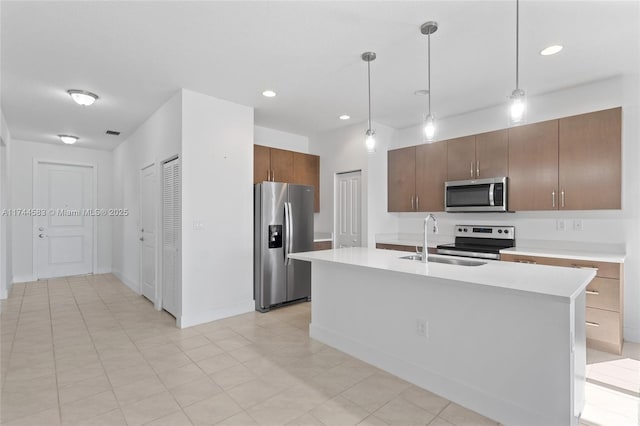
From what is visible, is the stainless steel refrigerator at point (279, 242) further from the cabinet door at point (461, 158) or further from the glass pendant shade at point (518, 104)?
the glass pendant shade at point (518, 104)

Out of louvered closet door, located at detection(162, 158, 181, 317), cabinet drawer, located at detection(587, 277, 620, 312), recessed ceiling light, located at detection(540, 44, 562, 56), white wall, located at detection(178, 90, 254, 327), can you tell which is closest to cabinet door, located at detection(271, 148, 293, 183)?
white wall, located at detection(178, 90, 254, 327)

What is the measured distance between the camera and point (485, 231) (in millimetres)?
4305

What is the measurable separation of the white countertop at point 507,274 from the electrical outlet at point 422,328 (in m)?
0.41

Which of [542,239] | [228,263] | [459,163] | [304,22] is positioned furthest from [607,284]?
[228,263]

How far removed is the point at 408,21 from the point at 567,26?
1.20m

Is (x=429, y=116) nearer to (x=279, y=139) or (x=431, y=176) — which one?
(x=431, y=176)

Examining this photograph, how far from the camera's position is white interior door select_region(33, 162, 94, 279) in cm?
623

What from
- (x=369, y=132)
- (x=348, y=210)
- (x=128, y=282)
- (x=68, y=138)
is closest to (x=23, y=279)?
(x=128, y=282)

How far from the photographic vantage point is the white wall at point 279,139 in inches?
208

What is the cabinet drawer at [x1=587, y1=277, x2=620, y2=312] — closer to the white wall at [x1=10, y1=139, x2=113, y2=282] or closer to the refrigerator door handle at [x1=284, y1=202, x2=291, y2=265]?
the refrigerator door handle at [x1=284, y1=202, x2=291, y2=265]

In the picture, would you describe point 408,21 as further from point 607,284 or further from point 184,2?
point 607,284

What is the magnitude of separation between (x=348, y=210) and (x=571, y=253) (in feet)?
9.54

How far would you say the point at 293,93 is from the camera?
379cm

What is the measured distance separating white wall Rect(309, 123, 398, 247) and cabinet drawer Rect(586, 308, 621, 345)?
2645 millimetres
